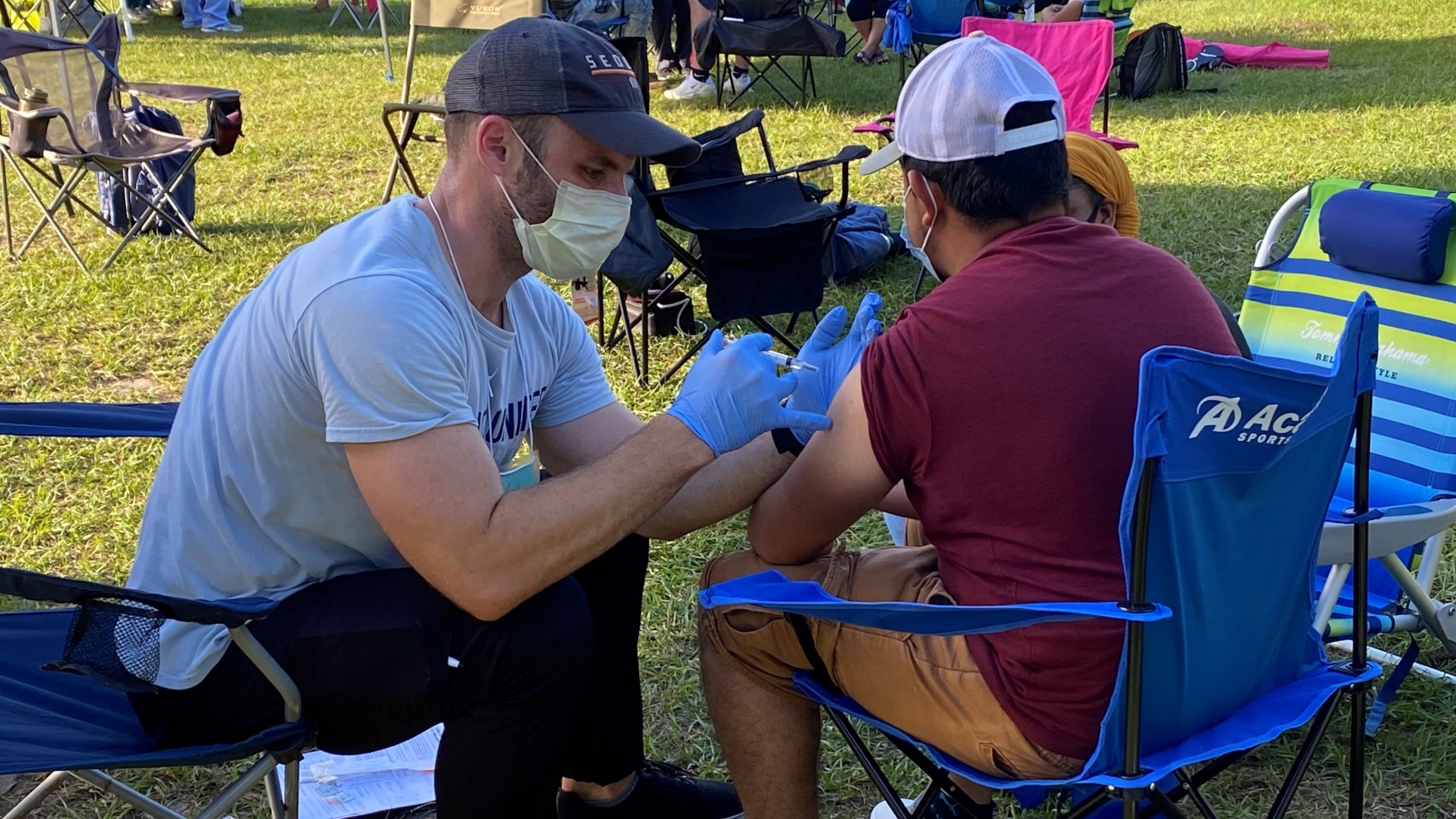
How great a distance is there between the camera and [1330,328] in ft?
9.19

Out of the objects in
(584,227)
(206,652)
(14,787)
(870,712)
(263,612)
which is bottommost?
(14,787)

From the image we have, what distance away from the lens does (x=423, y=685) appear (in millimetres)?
1646

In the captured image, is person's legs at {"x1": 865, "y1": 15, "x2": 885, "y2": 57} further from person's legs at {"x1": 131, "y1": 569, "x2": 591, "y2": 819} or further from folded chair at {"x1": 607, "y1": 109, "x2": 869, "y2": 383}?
person's legs at {"x1": 131, "y1": 569, "x2": 591, "y2": 819}

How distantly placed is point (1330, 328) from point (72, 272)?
4914 mm

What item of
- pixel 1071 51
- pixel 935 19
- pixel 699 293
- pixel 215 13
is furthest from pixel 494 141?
pixel 215 13

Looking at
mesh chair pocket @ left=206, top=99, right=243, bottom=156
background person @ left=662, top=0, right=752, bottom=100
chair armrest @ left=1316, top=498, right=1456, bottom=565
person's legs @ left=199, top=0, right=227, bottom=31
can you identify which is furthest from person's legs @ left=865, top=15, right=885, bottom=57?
chair armrest @ left=1316, top=498, right=1456, bottom=565

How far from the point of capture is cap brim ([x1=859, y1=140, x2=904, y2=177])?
1840 millimetres

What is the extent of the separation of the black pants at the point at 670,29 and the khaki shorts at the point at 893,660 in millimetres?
8465

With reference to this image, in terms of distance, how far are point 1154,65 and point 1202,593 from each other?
25.8ft

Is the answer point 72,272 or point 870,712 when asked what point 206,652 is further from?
point 72,272

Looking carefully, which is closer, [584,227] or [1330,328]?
[584,227]

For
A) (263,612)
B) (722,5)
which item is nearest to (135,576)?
(263,612)

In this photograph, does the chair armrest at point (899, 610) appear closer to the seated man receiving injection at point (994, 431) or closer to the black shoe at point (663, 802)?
the seated man receiving injection at point (994, 431)

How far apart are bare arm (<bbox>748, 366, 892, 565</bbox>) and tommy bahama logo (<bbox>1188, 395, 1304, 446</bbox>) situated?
40 centimetres
